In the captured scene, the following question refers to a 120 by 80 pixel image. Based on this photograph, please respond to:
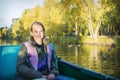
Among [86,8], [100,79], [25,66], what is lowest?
[100,79]

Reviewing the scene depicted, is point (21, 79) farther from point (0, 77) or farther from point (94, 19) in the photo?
point (94, 19)

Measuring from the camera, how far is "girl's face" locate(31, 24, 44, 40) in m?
4.77

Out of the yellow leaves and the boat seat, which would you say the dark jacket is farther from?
the yellow leaves

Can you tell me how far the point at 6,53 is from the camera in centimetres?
588

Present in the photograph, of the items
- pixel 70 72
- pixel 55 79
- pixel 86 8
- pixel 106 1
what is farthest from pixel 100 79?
pixel 86 8

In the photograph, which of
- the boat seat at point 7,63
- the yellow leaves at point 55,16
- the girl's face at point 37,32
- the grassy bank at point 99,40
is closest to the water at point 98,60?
the boat seat at point 7,63

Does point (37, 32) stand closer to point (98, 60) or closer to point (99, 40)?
point (98, 60)

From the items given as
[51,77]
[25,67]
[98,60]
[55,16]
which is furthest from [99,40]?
[25,67]

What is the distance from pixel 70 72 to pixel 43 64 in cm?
186

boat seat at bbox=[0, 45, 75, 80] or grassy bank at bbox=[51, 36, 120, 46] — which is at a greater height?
boat seat at bbox=[0, 45, 75, 80]

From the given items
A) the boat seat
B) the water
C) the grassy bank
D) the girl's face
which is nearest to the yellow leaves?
the grassy bank

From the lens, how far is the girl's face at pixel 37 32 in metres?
4.77

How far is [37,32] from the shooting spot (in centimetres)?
477

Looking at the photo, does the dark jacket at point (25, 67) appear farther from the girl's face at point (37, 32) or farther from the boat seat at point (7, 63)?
the boat seat at point (7, 63)
